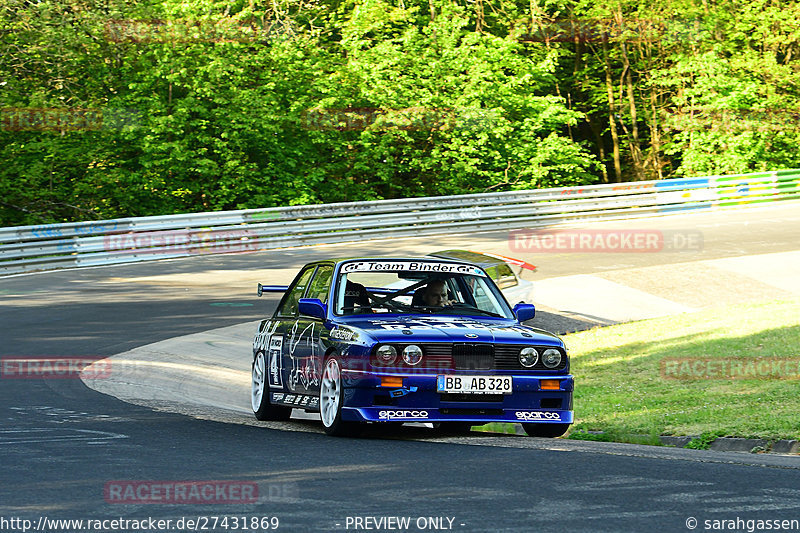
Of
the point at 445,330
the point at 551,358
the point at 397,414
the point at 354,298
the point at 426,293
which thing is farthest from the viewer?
the point at 426,293

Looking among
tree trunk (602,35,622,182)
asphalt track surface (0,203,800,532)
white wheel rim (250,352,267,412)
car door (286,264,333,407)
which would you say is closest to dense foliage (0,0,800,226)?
tree trunk (602,35,622,182)

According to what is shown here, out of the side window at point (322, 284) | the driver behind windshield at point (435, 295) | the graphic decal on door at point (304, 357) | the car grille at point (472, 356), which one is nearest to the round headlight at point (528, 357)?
the car grille at point (472, 356)

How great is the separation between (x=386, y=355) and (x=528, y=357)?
1.19 metres

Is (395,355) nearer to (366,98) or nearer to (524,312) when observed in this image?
(524,312)

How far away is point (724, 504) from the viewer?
629 centimetres

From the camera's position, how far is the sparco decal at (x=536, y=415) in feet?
31.0

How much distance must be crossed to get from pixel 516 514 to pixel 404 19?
35.9 meters

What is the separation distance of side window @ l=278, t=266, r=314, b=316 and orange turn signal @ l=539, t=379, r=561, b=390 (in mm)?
2804

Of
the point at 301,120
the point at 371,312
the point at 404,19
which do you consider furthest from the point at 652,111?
the point at 371,312

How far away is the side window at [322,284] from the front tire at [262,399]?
3.12 ft

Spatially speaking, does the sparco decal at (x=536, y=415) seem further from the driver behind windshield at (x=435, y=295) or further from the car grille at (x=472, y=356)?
the driver behind windshield at (x=435, y=295)

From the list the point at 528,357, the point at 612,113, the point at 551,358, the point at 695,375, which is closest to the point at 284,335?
the point at 528,357

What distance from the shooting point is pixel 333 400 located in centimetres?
957

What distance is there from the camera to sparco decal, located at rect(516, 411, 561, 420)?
946cm
